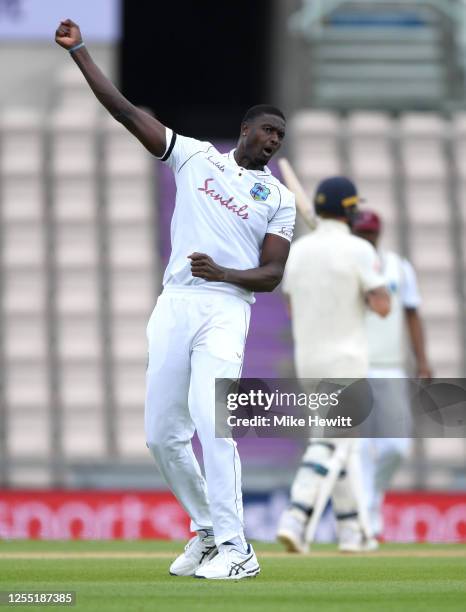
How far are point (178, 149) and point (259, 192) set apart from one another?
0.34 m

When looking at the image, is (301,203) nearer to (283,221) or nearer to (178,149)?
(283,221)

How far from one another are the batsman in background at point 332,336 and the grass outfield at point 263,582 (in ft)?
0.66

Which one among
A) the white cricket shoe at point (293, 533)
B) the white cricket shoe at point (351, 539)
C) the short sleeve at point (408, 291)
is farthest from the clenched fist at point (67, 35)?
the short sleeve at point (408, 291)

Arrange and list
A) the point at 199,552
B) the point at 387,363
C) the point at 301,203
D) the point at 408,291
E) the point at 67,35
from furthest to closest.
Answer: the point at 408,291 < the point at 387,363 < the point at 301,203 < the point at 199,552 < the point at 67,35

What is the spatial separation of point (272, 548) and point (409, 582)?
2.54 metres

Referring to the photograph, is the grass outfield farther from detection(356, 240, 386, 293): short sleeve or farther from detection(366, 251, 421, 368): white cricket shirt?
detection(366, 251, 421, 368): white cricket shirt

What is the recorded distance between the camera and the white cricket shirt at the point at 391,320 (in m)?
9.03

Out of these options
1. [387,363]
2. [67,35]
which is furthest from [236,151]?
[387,363]

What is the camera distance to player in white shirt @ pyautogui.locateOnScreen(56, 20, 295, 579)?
561cm

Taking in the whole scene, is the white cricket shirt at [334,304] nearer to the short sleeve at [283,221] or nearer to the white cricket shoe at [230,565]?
the short sleeve at [283,221]

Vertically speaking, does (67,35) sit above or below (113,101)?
above

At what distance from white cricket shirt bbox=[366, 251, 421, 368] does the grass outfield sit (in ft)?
4.93

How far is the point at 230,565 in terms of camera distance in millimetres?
5598

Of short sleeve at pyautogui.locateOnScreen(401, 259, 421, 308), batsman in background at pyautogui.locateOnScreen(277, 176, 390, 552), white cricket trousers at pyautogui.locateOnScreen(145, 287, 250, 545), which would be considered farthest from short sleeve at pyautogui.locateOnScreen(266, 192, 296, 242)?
short sleeve at pyautogui.locateOnScreen(401, 259, 421, 308)
